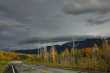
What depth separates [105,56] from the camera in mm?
35281

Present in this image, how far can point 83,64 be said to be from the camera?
36438 mm

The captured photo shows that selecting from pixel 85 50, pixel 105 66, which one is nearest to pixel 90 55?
pixel 85 50

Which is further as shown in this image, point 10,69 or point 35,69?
Result: point 35,69

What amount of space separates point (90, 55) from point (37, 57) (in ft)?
28.4

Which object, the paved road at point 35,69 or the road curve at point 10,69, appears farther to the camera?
the paved road at point 35,69

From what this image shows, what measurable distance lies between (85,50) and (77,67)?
1935 millimetres

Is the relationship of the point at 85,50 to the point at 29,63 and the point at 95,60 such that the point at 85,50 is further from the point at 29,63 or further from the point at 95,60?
the point at 29,63

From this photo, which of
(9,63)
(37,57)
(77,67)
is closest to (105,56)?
(77,67)

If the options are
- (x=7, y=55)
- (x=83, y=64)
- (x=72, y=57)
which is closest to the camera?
(x=7, y=55)

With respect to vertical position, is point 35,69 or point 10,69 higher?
point 10,69

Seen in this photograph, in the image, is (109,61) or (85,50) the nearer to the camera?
(109,61)

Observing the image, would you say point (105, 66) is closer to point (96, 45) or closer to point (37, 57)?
point (96, 45)

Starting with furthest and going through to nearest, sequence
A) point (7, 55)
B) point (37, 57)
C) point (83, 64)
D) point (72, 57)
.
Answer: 1. point (72, 57)
2. point (83, 64)
3. point (37, 57)
4. point (7, 55)

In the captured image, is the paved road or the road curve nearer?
the road curve
